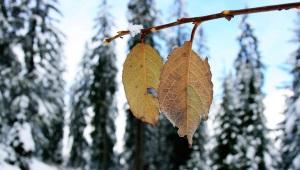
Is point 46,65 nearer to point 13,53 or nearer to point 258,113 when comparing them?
point 13,53

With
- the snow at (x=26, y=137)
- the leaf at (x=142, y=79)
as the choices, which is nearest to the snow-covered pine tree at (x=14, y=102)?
the snow at (x=26, y=137)

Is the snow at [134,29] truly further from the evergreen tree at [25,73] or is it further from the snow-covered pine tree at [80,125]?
the snow-covered pine tree at [80,125]

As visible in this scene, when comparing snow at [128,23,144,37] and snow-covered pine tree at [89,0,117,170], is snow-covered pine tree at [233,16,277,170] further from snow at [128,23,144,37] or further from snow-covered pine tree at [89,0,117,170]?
snow at [128,23,144,37]

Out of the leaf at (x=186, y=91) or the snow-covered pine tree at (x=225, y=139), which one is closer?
the leaf at (x=186, y=91)

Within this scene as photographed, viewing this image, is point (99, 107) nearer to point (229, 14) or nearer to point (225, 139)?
point (225, 139)

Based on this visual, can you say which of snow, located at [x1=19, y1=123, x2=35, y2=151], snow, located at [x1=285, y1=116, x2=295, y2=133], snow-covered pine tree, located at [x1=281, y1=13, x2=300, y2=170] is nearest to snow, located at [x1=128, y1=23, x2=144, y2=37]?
snow-covered pine tree, located at [x1=281, y1=13, x2=300, y2=170]

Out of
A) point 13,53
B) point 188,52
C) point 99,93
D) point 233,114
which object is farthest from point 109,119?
point 188,52

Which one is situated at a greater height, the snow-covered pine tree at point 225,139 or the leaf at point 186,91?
the leaf at point 186,91
